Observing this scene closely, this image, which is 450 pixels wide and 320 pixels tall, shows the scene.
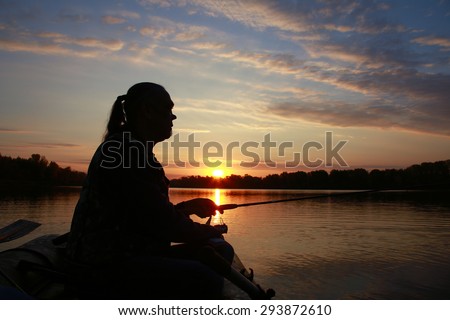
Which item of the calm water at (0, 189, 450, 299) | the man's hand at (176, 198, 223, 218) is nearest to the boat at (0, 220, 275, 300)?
the man's hand at (176, 198, 223, 218)

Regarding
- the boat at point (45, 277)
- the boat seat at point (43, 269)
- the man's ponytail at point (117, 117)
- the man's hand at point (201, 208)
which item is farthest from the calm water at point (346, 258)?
the man's ponytail at point (117, 117)

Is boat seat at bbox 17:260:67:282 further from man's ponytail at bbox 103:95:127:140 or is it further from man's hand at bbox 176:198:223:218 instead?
man's hand at bbox 176:198:223:218

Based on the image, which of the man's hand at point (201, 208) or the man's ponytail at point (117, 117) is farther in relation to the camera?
the man's hand at point (201, 208)

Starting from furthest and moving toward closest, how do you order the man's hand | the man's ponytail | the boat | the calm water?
1. the calm water
2. the man's hand
3. the man's ponytail
4. the boat

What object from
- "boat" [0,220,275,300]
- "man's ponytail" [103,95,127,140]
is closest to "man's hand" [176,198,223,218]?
"boat" [0,220,275,300]

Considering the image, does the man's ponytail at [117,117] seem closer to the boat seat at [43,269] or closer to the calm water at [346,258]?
the boat seat at [43,269]

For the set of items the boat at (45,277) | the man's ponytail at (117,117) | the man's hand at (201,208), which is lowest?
the boat at (45,277)

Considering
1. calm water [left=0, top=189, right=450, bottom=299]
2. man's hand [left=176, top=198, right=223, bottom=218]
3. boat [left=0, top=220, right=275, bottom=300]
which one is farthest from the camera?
calm water [left=0, top=189, right=450, bottom=299]

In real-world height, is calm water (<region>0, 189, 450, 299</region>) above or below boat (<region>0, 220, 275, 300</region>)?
below

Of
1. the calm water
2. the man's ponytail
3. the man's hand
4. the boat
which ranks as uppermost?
the man's ponytail

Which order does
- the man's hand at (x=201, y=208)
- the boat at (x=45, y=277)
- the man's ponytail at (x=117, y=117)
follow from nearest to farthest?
the boat at (x=45, y=277) < the man's ponytail at (x=117, y=117) < the man's hand at (x=201, y=208)

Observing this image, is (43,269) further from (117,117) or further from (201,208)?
→ (201,208)

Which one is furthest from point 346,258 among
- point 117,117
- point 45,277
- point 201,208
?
point 117,117

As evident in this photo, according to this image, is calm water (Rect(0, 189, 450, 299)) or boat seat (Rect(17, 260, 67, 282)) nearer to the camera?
boat seat (Rect(17, 260, 67, 282))
